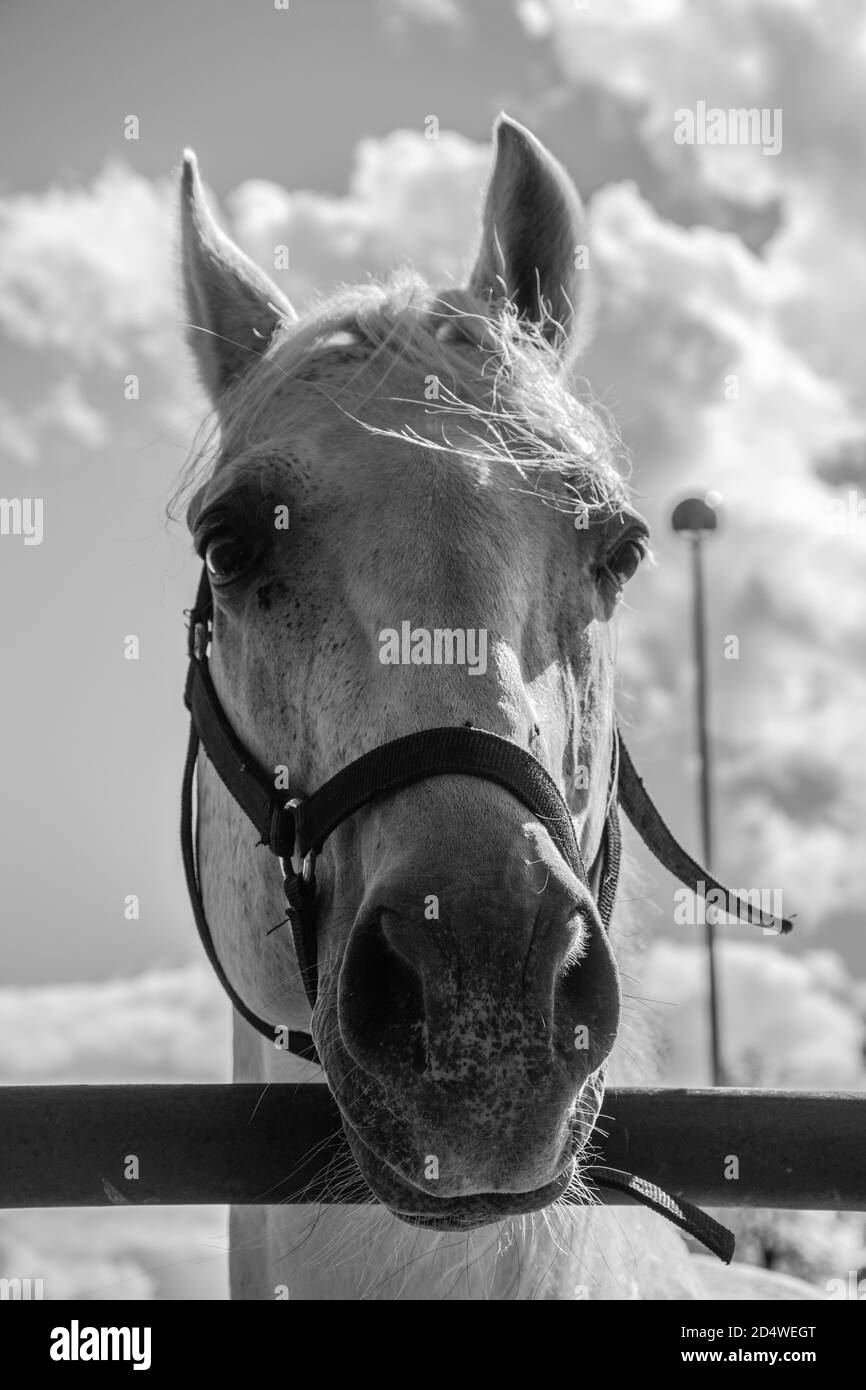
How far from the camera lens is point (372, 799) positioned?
2227 millimetres

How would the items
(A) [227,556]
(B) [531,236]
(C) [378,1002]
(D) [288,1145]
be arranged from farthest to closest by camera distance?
1. (B) [531,236]
2. (A) [227,556]
3. (D) [288,1145]
4. (C) [378,1002]

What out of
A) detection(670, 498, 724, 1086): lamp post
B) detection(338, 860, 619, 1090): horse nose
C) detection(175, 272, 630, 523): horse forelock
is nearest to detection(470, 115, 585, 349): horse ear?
detection(175, 272, 630, 523): horse forelock

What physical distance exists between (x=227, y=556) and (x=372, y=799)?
2.81 feet

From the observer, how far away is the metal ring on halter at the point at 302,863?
2.48m

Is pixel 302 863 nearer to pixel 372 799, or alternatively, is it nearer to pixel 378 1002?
pixel 372 799

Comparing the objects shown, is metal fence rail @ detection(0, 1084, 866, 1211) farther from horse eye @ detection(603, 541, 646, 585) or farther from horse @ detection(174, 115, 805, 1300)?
horse eye @ detection(603, 541, 646, 585)

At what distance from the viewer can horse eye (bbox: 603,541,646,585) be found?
2.87 meters

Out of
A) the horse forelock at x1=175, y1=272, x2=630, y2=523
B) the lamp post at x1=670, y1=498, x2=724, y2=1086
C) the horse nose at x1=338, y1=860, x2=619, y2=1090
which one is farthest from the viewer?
the lamp post at x1=670, y1=498, x2=724, y2=1086

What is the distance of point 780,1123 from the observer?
8.30ft

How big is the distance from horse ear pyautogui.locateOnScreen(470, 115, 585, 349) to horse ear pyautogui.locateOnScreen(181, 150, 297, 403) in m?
0.69

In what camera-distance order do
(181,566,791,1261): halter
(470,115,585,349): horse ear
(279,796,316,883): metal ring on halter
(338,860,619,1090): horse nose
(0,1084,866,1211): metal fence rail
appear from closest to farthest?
(338,860,619,1090): horse nose
(181,566,791,1261): halter
(0,1084,866,1211): metal fence rail
(279,796,316,883): metal ring on halter
(470,115,585,349): horse ear

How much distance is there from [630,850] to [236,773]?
4.41ft

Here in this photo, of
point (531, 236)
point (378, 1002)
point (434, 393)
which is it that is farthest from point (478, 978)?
point (531, 236)
